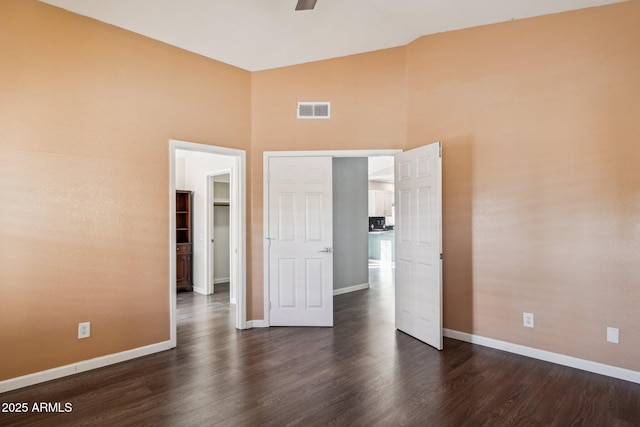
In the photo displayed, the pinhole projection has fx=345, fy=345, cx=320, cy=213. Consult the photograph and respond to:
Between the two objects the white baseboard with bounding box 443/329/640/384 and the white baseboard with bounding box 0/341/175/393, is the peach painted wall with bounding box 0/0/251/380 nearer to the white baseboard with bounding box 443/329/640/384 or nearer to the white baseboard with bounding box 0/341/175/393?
the white baseboard with bounding box 0/341/175/393

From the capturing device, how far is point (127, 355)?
340 centimetres

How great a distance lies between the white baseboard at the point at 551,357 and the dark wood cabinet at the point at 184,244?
4.72m

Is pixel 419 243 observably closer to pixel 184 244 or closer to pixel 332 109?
pixel 332 109

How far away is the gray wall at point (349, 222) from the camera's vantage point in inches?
245

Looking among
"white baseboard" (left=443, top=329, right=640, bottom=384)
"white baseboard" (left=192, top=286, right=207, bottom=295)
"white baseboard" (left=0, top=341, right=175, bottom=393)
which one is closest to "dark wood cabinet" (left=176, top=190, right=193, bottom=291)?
"white baseboard" (left=192, top=286, right=207, bottom=295)

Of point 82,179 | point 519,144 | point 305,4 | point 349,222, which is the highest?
point 305,4

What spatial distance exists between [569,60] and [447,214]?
6.15 ft

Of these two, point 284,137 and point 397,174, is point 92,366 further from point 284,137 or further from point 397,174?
point 397,174

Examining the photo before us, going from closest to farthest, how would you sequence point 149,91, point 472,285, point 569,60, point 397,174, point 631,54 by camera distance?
1. point 631,54
2. point 569,60
3. point 149,91
4. point 472,285
5. point 397,174

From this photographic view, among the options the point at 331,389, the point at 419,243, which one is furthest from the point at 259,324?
the point at 419,243

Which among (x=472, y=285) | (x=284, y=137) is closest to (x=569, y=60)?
(x=472, y=285)

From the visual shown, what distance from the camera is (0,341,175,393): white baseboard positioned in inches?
111

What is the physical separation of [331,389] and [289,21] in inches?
137

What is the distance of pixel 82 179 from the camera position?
3162 mm
